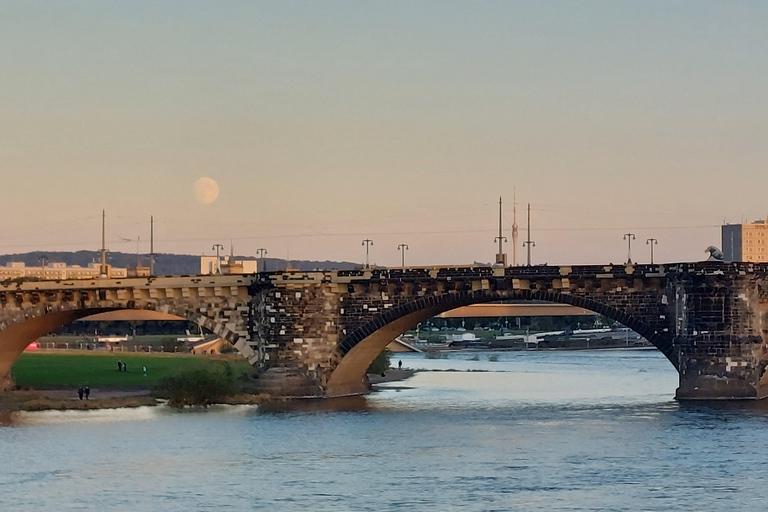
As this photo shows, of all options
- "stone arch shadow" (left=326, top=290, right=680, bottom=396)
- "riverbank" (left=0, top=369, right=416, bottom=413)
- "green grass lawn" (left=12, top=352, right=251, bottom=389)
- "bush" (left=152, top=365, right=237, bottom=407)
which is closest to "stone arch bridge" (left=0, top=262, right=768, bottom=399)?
"stone arch shadow" (left=326, top=290, right=680, bottom=396)

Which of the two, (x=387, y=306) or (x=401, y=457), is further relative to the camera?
(x=387, y=306)

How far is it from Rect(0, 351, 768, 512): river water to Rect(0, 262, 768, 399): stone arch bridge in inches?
147

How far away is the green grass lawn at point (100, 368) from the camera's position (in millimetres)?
113875

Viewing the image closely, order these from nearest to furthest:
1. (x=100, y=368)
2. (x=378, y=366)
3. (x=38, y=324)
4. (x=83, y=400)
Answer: (x=83, y=400)
(x=38, y=324)
(x=100, y=368)
(x=378, y=366)

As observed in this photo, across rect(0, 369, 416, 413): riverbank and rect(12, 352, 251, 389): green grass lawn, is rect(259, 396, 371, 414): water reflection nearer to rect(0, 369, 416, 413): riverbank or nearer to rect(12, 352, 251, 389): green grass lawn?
rect(0, 369, 416, 413): riverbank

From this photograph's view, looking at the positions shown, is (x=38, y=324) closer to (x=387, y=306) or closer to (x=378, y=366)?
(x=387, y=306)

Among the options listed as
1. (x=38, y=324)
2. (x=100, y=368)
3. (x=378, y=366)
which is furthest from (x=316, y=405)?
(x=378, y=366)

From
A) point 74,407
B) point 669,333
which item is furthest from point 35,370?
point 669,333

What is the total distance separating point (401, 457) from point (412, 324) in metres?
34.1

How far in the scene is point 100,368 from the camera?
5064 inches

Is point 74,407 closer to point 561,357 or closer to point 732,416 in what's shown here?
point 732,416

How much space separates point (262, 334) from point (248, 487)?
124 ft

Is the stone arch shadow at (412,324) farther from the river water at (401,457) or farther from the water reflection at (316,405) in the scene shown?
the river water at (401,457)

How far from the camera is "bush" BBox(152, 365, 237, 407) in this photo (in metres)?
98.2
